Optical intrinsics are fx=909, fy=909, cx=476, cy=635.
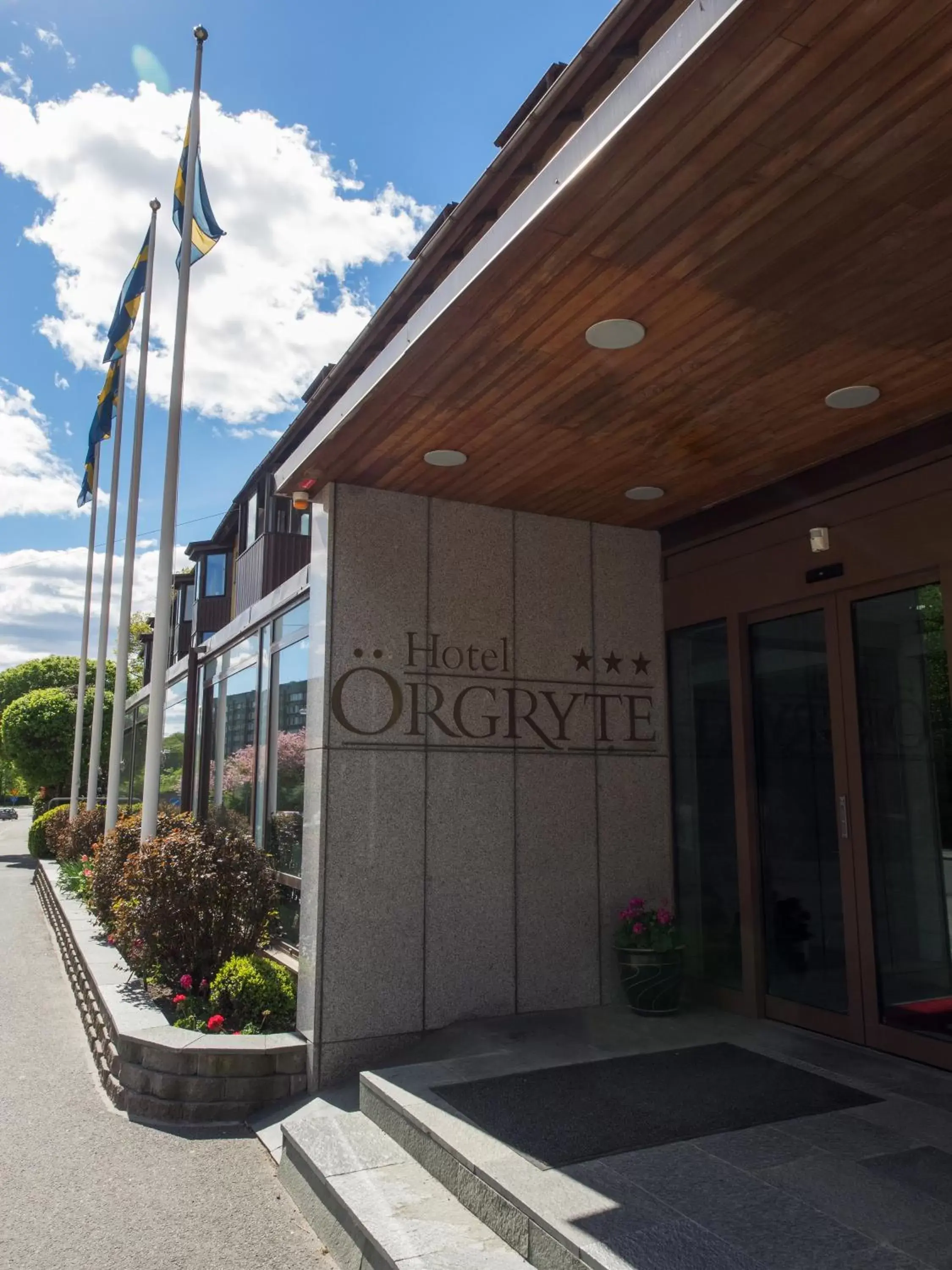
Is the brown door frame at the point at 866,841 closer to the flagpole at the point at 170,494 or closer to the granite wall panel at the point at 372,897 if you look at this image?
the granite wall panel at the point at 372,897

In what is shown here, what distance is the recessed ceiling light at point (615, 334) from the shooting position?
3955 mm

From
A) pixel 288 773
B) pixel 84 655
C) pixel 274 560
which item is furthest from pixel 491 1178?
Result: pixel 84 655

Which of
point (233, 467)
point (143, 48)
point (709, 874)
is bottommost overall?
point (709, 874)

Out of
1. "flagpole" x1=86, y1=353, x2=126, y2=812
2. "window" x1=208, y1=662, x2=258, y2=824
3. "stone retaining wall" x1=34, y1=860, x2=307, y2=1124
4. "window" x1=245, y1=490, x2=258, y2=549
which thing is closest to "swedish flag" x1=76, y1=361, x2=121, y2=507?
"flagpole" x1=86, y1=353, x2=126, y2=812

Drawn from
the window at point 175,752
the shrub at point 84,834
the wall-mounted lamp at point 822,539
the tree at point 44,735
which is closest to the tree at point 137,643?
the tree at point 44,735

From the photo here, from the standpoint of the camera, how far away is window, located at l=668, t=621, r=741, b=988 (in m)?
6.36

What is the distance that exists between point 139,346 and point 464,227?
8.90 m

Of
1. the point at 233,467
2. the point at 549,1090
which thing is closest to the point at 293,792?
the point at 549,1090

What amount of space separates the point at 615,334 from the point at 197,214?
267 inches

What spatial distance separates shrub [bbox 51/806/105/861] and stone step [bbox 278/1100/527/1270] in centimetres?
1111

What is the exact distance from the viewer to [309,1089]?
5387 mm

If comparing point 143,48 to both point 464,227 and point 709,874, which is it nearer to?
point 464,227

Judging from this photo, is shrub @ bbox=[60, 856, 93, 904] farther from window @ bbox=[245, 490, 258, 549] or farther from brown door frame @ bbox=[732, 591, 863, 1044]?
brown door frame @ bbox=[732, 591, 863, 1044]

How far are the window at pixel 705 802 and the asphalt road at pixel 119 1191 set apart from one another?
328 cm
